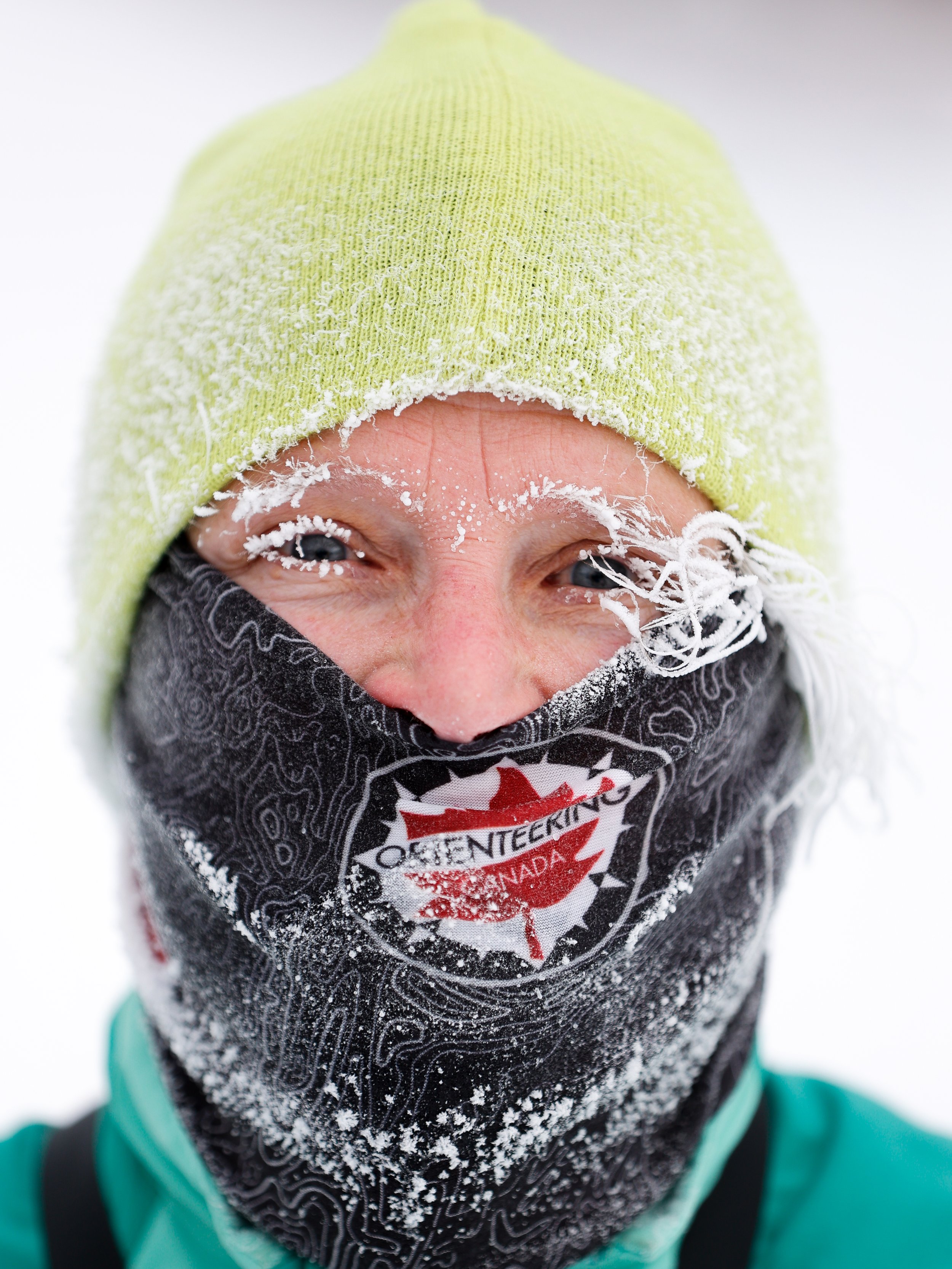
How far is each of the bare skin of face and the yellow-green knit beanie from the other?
37 millimetres

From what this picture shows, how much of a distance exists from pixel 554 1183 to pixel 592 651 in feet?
2.10

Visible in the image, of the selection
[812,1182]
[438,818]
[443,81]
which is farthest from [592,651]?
[812,1182]

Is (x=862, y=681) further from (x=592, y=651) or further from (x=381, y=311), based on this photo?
(x=381, y=311)

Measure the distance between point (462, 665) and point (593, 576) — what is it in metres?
0.24

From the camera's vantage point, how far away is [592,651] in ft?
4.02

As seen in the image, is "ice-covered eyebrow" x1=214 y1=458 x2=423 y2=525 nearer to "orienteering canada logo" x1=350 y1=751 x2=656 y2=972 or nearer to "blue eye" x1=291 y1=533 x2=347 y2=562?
"blue eye" x1=291 y1=533 x2=347 y2=562

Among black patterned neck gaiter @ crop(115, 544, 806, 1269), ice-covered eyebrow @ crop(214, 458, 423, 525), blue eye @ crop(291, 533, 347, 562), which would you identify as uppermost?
ice-covered eyebrow @ crop(214, 458, 423, 525)

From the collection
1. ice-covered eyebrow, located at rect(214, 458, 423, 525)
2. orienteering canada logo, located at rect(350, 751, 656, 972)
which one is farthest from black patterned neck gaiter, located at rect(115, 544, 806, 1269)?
ice-covered eyebrow, located at rect(214, 458, 423, 525)

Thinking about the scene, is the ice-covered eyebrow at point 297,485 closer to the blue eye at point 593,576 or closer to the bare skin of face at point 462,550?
the bare skin of face at point 462,550

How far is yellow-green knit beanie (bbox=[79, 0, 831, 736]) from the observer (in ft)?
3.85

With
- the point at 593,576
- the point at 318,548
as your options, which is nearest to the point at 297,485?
the point at 318,548

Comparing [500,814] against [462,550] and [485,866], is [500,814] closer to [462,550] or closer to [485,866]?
[485,866]

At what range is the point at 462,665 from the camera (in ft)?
3.67

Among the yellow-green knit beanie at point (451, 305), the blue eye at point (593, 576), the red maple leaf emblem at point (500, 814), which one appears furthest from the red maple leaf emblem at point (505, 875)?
the yellow-green knit beanie at point (451, 305)
